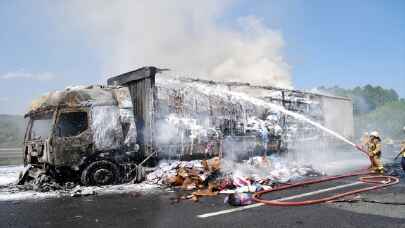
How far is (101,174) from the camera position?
9.05m

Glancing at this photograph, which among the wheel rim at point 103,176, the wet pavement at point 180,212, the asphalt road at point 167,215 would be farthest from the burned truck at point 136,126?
the asphalt road at point 167,215

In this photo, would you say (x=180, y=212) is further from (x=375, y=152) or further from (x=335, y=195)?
(x=375, y=152)

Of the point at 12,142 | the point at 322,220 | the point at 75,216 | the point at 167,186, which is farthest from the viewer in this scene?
the point at 12,142

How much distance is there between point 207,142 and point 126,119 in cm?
252

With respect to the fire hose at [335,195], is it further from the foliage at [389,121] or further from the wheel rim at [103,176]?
the foliage at [389,121]

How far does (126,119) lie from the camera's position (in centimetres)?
959

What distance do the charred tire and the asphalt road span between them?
147 cm

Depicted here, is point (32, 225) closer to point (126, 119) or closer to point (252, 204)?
point (252, 204)

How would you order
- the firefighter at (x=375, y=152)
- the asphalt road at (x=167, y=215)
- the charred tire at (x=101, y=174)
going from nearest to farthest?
the asphalt road at (x=167, y=215), the charred tire at (x=101, y=174), the firefighter at (x=375, y=152)

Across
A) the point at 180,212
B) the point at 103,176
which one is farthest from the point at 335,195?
the point at 103,176

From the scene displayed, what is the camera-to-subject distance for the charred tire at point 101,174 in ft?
29.3

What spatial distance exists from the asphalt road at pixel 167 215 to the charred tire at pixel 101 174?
1468 millimetres

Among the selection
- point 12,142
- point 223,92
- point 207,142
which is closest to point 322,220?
point 207,142

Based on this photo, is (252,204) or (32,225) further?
(252,204)
